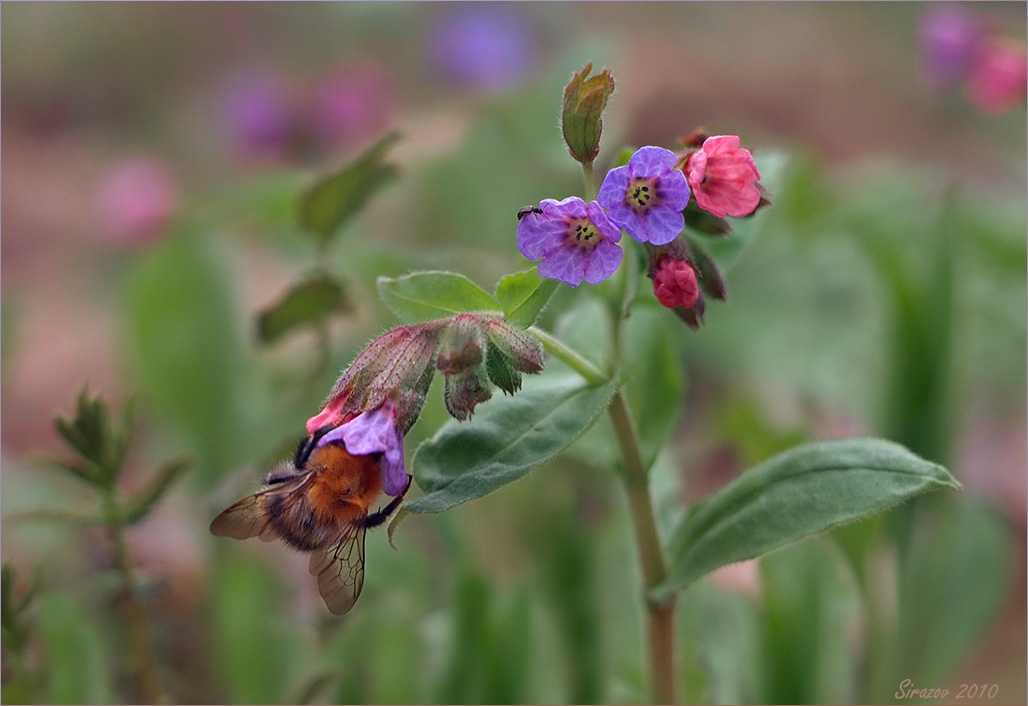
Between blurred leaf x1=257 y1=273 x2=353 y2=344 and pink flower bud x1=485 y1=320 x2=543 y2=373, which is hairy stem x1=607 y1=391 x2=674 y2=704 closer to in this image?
pink flower bud x1=485 y1=320 x2=543 y2=373

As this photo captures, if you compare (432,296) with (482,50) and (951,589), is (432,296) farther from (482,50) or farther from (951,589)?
(482,50)

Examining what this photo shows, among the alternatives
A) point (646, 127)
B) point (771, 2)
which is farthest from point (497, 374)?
point (771, 2)

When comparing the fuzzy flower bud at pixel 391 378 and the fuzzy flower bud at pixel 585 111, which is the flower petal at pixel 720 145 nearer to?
the fuzzy flower bud at pixel 585 111

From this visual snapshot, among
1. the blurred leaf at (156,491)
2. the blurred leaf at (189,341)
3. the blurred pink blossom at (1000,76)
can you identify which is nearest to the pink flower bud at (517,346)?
the blurred leaf at (156,491)

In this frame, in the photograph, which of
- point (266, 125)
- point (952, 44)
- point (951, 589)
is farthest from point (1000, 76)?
point (266, 125)

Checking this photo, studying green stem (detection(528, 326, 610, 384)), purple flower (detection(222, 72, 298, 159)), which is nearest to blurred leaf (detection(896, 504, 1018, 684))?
green stem (detection(528, 326, 610, 384))

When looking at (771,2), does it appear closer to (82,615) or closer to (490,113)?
(490,113)
